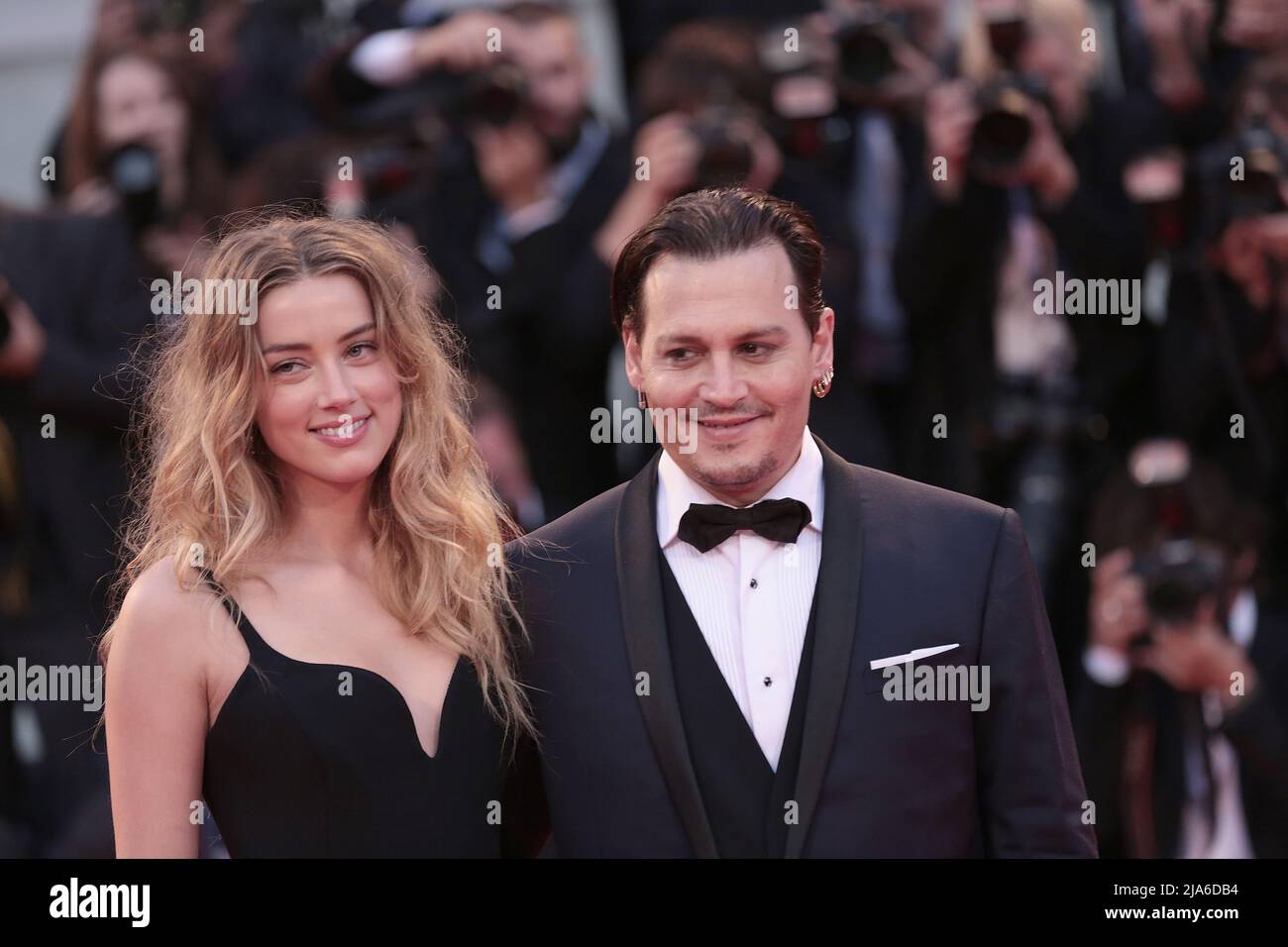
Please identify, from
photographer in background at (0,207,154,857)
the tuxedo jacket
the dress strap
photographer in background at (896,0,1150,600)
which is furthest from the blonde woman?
photographer in background at (896,0,1150,600)

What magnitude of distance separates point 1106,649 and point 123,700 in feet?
6.28

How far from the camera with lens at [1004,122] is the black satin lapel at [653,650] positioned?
144 centimetres

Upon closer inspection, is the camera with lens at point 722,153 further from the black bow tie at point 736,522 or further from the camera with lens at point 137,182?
the black bow tie at point 736,522

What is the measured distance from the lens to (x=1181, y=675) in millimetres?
3453

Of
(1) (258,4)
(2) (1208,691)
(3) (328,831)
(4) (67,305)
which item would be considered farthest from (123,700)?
(1) (258,4)

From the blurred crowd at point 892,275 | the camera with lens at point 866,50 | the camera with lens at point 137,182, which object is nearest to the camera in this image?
the blurred crowd at point 892,275

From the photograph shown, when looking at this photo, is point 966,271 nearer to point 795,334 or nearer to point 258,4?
point 795,334

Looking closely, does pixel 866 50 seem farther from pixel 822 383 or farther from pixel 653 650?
pixel 653 650

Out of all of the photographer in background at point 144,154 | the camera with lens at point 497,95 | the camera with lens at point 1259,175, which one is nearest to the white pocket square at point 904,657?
the camera with lens at point 1259,175

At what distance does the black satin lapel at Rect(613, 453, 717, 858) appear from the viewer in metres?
2.20

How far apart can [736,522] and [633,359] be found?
266 millimetres

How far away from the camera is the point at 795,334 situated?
2.33m

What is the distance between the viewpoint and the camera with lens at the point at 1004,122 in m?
3.50

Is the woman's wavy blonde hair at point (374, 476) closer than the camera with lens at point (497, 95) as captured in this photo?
Yes
